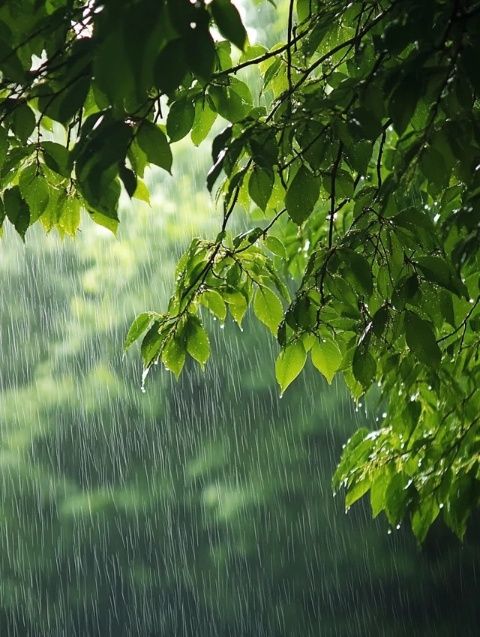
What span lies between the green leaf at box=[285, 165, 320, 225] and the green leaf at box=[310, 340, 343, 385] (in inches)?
11.3

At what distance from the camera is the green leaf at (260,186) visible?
1144mm

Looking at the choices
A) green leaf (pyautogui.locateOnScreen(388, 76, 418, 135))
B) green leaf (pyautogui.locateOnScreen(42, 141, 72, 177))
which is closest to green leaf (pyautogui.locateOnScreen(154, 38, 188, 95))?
green leaf (pyautogui.locateOnScreen(388, 76, 418, 135))

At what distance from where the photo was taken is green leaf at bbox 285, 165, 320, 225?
1.12 m

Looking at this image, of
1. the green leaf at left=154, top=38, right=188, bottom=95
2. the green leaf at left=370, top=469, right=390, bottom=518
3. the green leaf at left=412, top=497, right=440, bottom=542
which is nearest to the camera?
the green leaf at left=154, top=38, right=188, bottom=95

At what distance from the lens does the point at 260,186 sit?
115 centimetres

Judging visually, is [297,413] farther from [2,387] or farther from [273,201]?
[273,201]

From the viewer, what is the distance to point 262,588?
6.12 metres

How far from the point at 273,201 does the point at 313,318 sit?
0.17m

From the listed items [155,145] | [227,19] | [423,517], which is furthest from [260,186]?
[423,517]

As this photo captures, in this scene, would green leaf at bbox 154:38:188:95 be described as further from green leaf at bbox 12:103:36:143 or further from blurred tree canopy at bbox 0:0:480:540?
green leaf at bbox 12:103:36:143

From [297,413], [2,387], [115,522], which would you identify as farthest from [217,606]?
[2,387]

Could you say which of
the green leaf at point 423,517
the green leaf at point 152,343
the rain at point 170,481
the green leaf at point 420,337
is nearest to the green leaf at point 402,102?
the green leaf at point 420,337

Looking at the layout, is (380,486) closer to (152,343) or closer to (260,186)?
(152,343)

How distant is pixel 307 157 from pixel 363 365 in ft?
0.90
